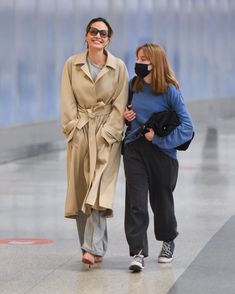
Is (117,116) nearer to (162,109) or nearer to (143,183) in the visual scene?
(162,109)

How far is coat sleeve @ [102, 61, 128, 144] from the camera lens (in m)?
8.21

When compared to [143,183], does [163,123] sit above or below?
above

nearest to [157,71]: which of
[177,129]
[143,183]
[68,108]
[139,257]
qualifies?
[177,129]

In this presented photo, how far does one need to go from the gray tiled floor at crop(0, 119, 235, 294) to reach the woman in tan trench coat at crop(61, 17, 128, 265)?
0.40 metres

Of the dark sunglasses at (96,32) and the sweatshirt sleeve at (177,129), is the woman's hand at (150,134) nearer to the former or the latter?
the sweatshirt sleeve at (177,129)

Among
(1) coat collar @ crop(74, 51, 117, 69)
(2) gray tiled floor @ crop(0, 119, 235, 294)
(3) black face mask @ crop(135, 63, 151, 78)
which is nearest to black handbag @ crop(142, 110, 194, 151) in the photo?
(3) black face mask @ crop(135, 63, 151, 78)

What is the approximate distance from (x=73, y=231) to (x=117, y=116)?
2.15 metres

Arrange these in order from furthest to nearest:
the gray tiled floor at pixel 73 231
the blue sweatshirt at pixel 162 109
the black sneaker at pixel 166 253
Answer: the black sneaker at pixel 166 253, the blue sweatshirt at pixel 162 109, the gray tiled floor at pixel 73 231

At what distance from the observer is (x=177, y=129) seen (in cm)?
816

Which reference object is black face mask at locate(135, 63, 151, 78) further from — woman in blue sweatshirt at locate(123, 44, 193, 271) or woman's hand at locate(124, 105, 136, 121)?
woman's hand at locate(124, 105, 136, 121)

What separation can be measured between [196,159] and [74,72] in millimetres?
10953

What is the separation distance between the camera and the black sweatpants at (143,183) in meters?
8.19

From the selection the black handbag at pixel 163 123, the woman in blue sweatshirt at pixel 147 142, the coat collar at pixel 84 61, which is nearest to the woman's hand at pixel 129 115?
the woman in blue sweatshirt at pixel 147 142

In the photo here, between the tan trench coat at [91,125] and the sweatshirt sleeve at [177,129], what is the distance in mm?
336
